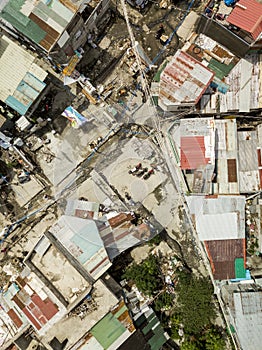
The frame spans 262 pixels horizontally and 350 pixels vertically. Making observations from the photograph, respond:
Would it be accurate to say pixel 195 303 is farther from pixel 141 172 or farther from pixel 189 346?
pixel 141 172

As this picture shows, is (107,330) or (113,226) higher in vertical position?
(113,226)

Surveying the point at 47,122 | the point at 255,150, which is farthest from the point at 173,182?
the point at 47,122

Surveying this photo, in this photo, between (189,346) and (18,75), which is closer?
(18,75)

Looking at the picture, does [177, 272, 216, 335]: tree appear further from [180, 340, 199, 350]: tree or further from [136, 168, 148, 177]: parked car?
[136, 168, 148, 177]: parked car

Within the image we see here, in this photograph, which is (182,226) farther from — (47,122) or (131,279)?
(47,122)

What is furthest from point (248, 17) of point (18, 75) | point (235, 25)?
point (18, 75)
